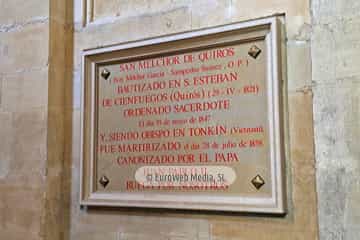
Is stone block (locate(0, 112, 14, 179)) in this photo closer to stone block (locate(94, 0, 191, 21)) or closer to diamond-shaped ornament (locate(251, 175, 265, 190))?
stone block (locate(94, 0, 191, 21))

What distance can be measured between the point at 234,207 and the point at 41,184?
0.76 meters

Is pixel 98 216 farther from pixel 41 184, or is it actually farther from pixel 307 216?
pixel 307 216

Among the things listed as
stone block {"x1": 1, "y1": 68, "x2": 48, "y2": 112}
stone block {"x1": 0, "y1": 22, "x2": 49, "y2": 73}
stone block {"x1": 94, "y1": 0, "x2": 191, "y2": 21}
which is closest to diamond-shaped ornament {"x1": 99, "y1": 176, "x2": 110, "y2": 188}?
stone block {"x1": 1, "y1": 68, "x2": 48, "y2": 112}

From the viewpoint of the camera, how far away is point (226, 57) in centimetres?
151

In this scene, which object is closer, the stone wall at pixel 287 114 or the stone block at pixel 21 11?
the stone wall at pixel 287 114

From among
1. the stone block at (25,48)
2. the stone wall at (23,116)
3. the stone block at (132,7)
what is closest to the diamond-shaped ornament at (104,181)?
the stone wall at (23,116)

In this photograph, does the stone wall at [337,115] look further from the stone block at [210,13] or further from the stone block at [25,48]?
the stone block at [25,48]

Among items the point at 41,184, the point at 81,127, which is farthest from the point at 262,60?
the point at 41,184

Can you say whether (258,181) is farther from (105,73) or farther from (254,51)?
(105,73)

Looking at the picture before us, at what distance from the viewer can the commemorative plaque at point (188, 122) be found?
1419 millimetres

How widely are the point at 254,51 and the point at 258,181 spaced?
408 mm

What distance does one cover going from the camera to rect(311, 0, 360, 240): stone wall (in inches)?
47.4

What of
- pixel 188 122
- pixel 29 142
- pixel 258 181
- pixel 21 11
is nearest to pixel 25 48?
pixel 21 11

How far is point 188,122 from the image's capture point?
1559mm
